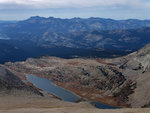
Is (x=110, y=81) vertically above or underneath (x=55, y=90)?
above

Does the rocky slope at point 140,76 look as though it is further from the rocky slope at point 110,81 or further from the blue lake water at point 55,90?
the blue lake water at point 55,90

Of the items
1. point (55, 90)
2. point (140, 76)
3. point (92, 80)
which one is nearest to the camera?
→ point (140, 76)

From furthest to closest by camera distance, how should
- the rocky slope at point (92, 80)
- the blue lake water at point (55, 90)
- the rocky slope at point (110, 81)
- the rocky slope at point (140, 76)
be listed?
the rocky slope at point (92, 80) < the blue lake water at point (55, 90) < the rocky slope at point (110, 81) < the rocky slope at point (140, 76)

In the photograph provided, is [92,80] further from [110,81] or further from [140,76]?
[140,76]

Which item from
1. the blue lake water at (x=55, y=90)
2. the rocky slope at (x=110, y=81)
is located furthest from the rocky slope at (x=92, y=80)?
the blue lake water at (x=55, y=90)

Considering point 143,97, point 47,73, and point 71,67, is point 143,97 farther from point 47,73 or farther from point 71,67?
point 47,73

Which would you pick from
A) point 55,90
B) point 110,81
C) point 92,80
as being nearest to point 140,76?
point 110,81

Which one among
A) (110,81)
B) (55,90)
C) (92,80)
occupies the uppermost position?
(110,81)

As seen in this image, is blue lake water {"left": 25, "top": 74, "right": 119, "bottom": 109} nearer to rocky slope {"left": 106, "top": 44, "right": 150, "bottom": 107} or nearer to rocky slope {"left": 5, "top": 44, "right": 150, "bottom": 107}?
rocky slope {"left": 5, "top": 44, "right": 150, "bottom": 107}

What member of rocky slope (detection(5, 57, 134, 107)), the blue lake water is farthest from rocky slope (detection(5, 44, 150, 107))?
the blue lake water
